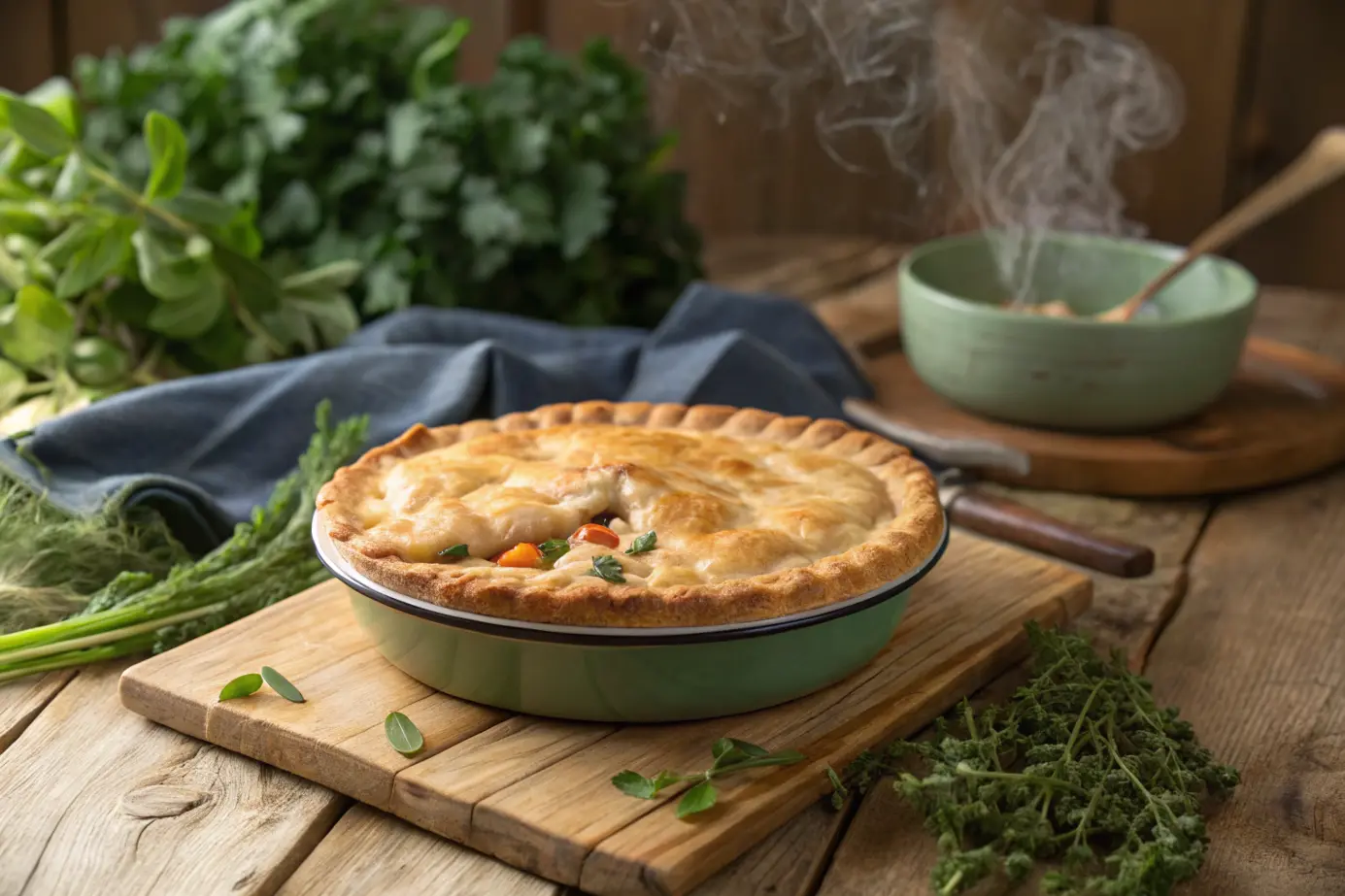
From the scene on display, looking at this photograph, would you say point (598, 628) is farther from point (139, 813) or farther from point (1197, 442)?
point (1197, 442)

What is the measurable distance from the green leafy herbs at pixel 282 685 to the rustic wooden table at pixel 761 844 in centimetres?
10

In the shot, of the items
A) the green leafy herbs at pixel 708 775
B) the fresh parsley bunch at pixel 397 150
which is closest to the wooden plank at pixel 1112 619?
the green leafy herbs at pixel 708 775

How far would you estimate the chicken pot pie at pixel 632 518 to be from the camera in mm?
1729

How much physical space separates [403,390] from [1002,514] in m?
1.21

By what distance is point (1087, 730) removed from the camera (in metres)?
1.79

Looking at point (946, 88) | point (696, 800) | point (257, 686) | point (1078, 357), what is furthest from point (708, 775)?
point (946, 88)

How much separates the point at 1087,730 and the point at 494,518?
836mm

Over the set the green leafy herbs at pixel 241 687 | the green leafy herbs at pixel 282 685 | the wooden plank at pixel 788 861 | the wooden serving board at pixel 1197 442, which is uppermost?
the green leafy herbs at pixel 241 687

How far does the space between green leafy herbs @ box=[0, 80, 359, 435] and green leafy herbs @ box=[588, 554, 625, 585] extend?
54.9 inches

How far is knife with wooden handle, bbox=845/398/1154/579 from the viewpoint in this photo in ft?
7.97

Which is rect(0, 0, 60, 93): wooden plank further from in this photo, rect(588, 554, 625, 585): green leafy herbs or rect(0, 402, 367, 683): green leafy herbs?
rect(588, 554, 625, 585): green leafy herbs

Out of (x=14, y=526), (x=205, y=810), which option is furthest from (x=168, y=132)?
(x=205, y=810)

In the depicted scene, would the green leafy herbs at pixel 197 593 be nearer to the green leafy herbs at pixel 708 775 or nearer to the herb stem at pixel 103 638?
the herb stem at pixel 103 638

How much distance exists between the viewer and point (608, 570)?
180 cm
